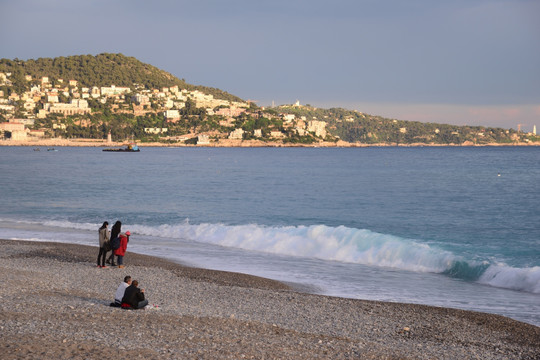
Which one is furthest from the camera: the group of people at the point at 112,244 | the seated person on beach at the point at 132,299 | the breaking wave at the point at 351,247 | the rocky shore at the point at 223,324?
the breaking wave at the point at 351,247

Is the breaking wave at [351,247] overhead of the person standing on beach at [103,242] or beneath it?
beneath

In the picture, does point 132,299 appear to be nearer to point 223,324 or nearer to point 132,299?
point 132,299

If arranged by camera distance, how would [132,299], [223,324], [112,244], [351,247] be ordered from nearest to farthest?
[223,324] < [132,299] < [112,244] < [351,247]

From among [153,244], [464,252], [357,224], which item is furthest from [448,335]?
[357,224]

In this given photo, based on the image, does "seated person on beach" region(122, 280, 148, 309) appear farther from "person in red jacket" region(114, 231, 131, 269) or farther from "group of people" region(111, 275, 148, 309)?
"person in red jacket" region(114, 231, 131, 269)

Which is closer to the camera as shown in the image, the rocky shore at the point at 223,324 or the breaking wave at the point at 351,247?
the rocky shore at the point at 223,324

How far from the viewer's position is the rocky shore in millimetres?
9867

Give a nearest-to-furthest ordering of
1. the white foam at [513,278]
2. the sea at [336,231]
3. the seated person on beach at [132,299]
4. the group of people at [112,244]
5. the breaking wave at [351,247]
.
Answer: the seated person on beach at [132,299]
the white foam at [513,278]
the group of people at [112,244]
the sea at [336,231]
the breaking wave at [351,247]

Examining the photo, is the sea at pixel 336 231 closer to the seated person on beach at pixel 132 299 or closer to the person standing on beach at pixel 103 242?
the person standing on beach at pixel 103 242

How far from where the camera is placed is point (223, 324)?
469 inches

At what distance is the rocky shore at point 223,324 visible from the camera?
9867mm

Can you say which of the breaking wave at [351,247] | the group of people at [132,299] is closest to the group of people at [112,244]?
the group of people at [132,299]

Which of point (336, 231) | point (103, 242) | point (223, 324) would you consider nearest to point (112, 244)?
point (103, 242)

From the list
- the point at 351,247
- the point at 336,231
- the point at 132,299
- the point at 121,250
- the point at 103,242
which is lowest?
the point at 351,247
